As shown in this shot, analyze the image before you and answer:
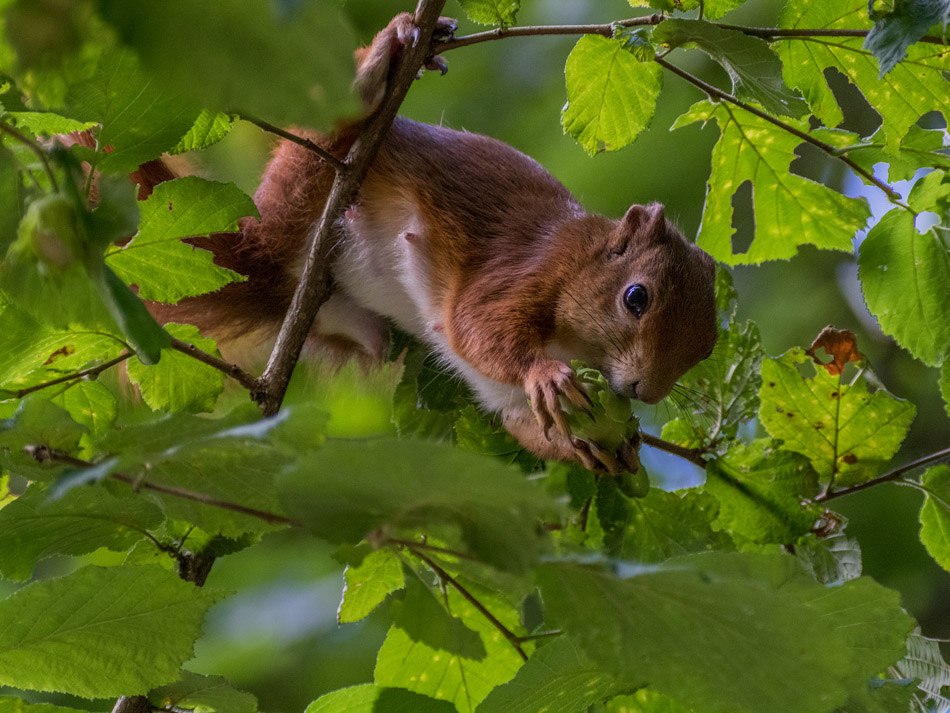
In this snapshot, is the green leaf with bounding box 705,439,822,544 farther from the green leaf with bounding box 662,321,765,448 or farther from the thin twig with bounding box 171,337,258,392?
the thin twig with bounding box 171,337,258,392

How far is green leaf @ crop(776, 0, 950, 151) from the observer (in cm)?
110

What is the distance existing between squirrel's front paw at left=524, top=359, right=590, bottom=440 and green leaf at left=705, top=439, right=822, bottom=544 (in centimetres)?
22

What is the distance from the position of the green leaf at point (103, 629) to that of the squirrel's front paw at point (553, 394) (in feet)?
1.83

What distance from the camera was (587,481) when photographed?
119 centimetres

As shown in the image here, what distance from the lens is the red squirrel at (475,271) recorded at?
56.9 inches

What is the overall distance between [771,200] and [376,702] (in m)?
0.91

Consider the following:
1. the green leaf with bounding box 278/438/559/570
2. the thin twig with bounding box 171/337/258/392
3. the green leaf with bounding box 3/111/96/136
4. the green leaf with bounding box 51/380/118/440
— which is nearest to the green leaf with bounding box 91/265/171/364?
the green leaf with bounding box 278/438/559/570

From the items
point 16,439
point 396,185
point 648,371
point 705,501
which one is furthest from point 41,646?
point 396,185

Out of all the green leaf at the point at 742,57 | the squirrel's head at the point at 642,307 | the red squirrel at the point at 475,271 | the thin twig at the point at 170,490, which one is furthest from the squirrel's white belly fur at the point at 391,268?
the thin twig at the point at 170,490

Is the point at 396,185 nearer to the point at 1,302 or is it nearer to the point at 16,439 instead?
the point at 1,302

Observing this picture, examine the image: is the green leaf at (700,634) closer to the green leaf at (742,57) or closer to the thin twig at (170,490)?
the thin twig at (170,490)

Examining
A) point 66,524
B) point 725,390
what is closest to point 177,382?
point 66,524

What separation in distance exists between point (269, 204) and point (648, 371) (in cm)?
71

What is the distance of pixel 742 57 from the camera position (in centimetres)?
101
